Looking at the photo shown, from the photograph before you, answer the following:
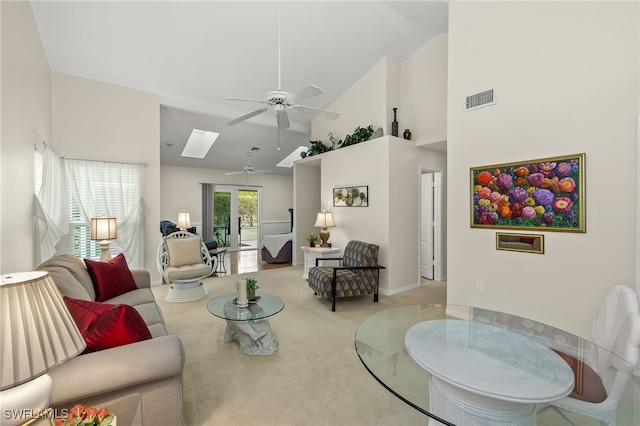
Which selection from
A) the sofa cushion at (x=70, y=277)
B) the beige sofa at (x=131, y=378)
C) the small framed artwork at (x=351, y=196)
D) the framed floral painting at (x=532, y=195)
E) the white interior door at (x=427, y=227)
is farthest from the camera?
the white interior door at (x=427, y=227)

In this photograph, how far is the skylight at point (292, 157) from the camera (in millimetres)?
8102

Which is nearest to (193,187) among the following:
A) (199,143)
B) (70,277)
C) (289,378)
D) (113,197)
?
(199,143)

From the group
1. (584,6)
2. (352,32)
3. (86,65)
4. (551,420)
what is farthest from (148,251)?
(584,6)

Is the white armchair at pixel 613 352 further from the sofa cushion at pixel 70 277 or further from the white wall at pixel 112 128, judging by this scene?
the white wall at pixel 112 128

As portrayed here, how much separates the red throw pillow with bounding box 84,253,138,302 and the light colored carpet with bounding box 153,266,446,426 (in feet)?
2.31

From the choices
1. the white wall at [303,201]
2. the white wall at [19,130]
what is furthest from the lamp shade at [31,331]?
the white wall at [303,201]

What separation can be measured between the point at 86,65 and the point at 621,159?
20.2ft

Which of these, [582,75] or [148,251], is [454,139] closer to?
[582,75]

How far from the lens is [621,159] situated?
7.38ft

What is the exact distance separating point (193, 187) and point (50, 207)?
500cm

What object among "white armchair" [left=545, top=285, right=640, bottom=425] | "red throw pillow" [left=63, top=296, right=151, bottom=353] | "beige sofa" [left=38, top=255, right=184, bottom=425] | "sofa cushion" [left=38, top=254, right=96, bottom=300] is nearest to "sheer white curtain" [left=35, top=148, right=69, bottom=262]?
"sofa cushion" [left=38, top=254, right=96, bottom=300]

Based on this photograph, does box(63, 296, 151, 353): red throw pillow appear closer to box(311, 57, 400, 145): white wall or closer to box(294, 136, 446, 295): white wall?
box(294, 136, 446, 295): white wall

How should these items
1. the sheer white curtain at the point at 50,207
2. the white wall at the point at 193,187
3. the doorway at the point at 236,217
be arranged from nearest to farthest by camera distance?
the sheer white curtain at the point at 50,207 < the white wall at the point at 193,187 < the doorway at the point at 236,217

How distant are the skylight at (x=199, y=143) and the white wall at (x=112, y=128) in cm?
193
